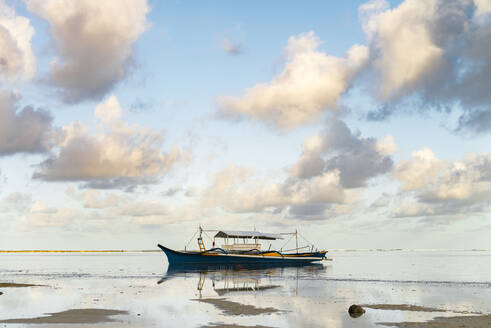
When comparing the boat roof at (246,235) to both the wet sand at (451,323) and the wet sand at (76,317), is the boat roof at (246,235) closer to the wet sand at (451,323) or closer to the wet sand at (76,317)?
the wet sand at (76,317)

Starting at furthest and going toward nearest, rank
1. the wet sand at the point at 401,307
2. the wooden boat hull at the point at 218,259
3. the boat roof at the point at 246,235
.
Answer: the boat roof at the point at 246,235 < the wooden boat hull at the point at 218,259 < the wet sand at the point at 401,307

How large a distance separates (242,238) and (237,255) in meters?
5.97

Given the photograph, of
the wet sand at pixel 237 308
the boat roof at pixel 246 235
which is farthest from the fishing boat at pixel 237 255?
A: the wet sand at pixel 237 308

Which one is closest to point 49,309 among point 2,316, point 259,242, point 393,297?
point 2,316

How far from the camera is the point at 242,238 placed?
85.7 m

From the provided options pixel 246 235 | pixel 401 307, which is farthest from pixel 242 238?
pixel 401 307

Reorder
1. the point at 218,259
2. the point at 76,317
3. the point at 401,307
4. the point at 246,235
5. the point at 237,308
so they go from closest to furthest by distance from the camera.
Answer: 1. the point at 76,317
2. the point at 237,308
3. the point at 401,307
4. the point at 218,259
5. the point at 246,235

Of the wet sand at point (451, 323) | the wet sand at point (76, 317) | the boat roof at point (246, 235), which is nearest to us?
the wet sand at point (451, 323)

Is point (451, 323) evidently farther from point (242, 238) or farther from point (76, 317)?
point (242, 238)

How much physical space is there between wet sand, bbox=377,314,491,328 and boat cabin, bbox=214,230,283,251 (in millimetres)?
58616

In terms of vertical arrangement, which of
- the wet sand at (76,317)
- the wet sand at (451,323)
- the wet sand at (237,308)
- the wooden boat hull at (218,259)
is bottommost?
the wet sand at (76,317)

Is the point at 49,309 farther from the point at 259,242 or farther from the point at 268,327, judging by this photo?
the point at 259,242

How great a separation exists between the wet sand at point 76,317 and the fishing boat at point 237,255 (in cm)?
5255

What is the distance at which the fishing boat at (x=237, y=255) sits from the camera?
261 ft
